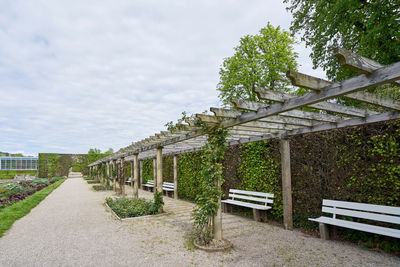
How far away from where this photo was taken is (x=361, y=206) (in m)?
3.93

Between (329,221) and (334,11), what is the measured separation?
6138mm

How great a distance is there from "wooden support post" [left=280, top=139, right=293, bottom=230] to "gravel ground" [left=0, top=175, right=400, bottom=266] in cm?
30

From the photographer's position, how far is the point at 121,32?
5645 mm

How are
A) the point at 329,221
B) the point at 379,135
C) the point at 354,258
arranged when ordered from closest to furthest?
the point at 354,258 → the point at 379,135 → the point at 329,221

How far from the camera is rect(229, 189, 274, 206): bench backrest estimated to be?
5871 millimetres

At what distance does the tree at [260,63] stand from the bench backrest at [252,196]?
323 inches

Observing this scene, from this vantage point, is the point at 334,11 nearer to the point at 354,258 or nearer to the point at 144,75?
the point at 354,258

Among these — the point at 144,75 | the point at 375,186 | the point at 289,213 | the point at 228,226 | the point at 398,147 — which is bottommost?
the point at 228,226

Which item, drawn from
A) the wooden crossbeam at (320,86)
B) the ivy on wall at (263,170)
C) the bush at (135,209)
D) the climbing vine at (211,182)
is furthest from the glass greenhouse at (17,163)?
the wooden crossbeam at (320,86)

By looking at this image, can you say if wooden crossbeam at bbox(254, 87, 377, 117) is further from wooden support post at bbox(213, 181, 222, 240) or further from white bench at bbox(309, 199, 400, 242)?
wooden support post at bbox(213, 181, 222, 240)

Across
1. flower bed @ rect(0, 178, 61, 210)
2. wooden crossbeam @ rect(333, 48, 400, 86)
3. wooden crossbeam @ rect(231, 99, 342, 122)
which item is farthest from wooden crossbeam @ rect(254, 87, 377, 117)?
flower bed @ rect(0, 178, 61, 210)

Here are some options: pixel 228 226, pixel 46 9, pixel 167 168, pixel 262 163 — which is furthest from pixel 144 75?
pixel 228 226

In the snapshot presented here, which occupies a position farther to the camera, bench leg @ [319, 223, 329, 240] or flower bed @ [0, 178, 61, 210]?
flower bed @ [0, 178, 61, 210]

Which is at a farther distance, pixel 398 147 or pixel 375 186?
pixel 375 186
